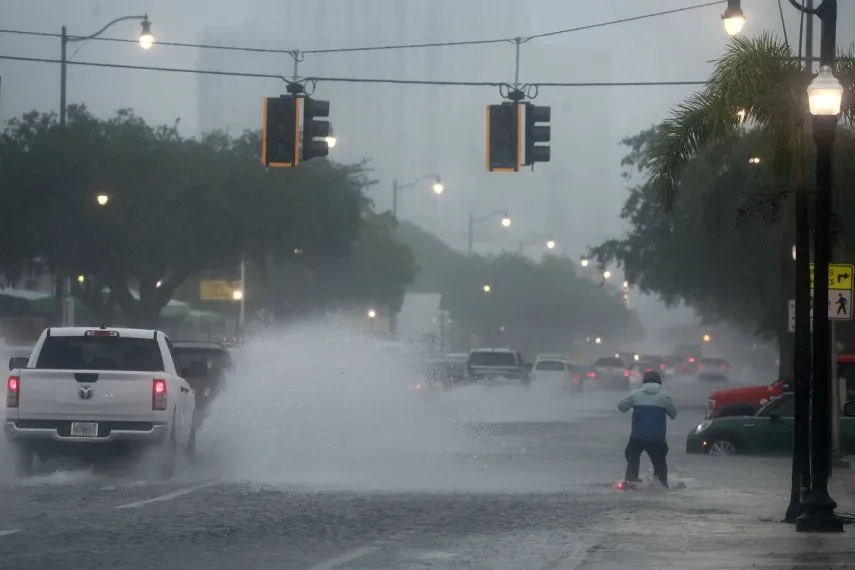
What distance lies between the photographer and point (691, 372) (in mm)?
120312

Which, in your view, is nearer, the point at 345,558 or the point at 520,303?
the point at 345,558

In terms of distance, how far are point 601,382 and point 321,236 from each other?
16.0 metres

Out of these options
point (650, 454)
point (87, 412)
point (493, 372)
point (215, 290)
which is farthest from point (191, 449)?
point (215, 290)

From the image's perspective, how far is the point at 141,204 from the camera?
58.8 meters

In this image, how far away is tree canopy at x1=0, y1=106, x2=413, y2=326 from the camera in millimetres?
57938

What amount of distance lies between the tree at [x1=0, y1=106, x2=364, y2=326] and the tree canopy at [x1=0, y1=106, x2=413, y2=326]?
0.04 m

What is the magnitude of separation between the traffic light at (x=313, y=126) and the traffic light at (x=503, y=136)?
2.59 m

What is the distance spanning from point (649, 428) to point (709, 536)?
5.33 meters

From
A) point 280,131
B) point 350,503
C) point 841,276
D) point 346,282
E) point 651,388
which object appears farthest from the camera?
point 346,282

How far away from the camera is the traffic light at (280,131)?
23484 mm

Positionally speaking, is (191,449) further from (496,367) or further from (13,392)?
(496,367)

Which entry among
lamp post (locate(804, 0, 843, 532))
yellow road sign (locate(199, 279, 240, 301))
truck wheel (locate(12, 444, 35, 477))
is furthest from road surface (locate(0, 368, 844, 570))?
yellow road sign (locate(199, 279, 240, 301))

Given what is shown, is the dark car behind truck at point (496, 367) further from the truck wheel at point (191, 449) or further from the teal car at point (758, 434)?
the truck wheel at point (191, 449)

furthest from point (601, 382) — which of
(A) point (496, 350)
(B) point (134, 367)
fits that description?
(B) point (134, 367)
